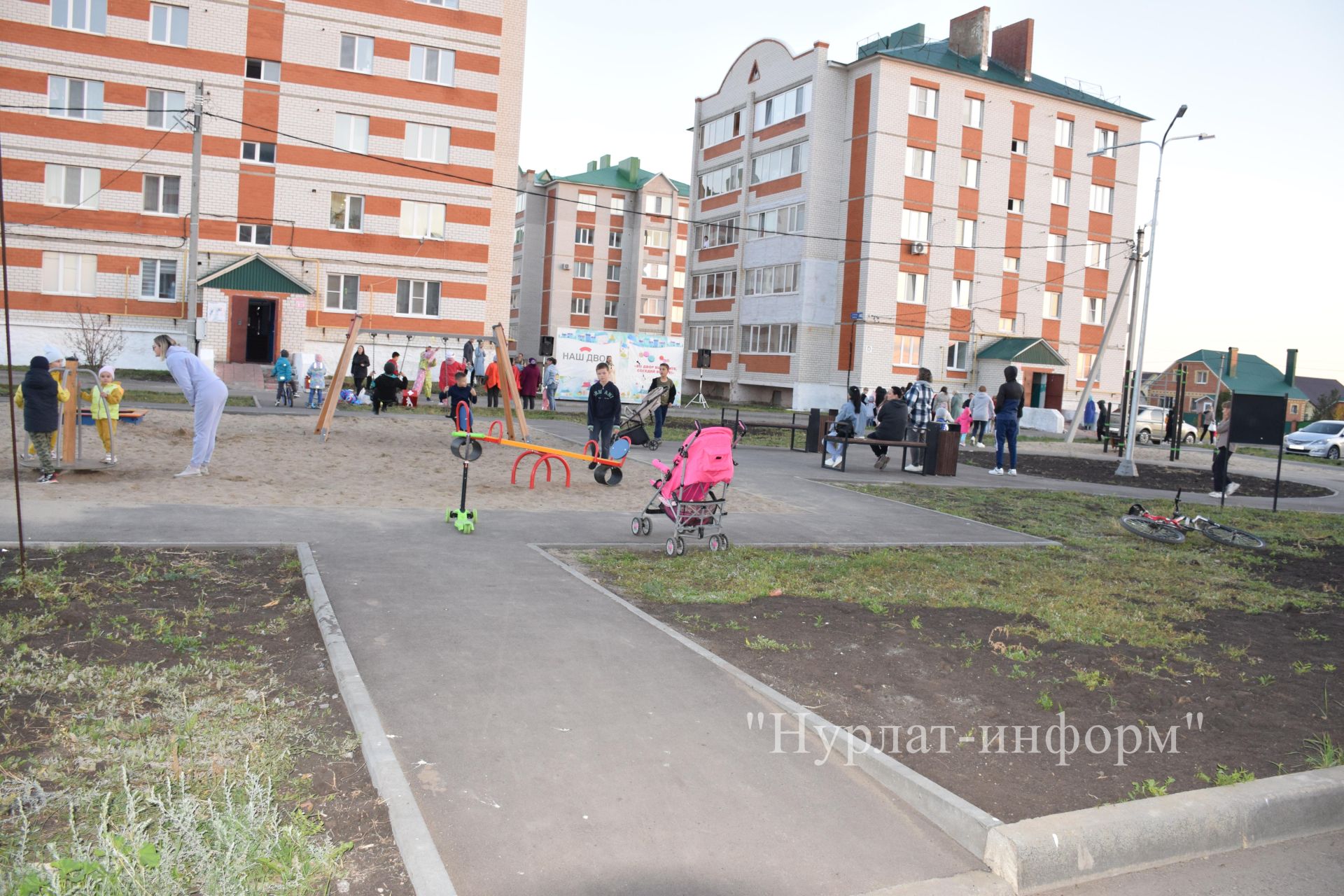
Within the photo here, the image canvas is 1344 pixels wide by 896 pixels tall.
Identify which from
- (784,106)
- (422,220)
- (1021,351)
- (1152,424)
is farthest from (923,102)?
(422,220)

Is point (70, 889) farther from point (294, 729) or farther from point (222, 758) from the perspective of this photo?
point (294, 729)

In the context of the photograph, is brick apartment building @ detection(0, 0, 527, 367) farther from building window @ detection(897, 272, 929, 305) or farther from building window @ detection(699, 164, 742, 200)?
building window @ detection(897, 272, 929, 305)

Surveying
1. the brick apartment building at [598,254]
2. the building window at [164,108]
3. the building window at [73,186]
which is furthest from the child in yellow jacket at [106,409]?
the brick apartment building at [598,254]

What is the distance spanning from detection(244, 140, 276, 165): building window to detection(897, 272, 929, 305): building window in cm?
2761

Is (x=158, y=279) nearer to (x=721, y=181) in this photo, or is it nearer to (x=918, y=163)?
(x=721, y=181)

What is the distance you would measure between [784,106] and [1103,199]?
17792 mm

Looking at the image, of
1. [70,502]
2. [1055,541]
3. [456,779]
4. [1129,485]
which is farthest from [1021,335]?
[456,779]

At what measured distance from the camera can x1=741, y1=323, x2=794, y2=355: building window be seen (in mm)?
49500

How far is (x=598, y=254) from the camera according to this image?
3162 inches

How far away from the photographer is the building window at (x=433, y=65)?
3953 centimetres

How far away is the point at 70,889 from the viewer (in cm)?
307

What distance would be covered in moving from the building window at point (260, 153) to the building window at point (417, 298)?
21.3 feet

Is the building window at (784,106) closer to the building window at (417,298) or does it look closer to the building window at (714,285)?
→ the building window at (714,285)

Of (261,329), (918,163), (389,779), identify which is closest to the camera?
(389,779)
